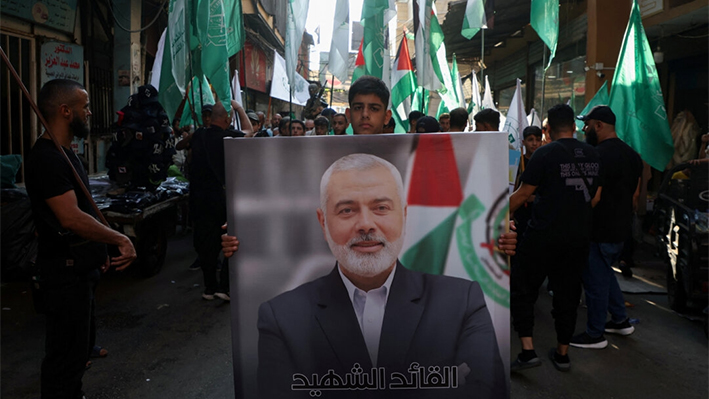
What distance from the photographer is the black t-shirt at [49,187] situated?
2.58 metres

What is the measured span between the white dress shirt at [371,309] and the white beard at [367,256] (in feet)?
0.12

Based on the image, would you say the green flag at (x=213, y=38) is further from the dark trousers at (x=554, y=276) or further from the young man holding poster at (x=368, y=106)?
the dark trousers at (x=554, y=276)

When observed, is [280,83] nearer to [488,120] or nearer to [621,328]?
[488,120]

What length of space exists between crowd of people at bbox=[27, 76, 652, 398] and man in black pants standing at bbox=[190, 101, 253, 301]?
0.03 ft

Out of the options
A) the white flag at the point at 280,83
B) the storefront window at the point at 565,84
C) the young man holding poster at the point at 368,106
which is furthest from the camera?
the storefront window at the point at 565,84

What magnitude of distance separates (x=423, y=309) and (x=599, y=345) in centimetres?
299

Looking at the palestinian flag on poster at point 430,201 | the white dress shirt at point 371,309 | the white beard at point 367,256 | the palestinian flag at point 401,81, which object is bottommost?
the white dress shirt at point 371,309

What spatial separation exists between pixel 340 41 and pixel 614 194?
4.56 m

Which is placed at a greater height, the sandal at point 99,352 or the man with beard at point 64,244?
the man with beard at point 64,244

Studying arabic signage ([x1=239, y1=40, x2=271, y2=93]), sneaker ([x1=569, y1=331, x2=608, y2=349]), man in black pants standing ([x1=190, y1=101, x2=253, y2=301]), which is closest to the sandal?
man in black pants standing ([x1=190, y1=101, x2=253, y2=301])

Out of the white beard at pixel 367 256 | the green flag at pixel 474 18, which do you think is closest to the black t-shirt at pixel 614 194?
the white beard at pixel 367 256

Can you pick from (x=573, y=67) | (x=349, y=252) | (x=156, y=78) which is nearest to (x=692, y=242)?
(x=349, y=252)

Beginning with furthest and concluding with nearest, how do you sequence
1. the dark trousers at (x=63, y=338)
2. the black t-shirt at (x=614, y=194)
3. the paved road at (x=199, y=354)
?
the black t-shirt at (x=614, y=194) → the paved road at (x=199, y=354) → the dark trousers at (x=63, y=338)

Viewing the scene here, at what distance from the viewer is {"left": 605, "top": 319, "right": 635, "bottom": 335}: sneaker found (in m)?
4.54
